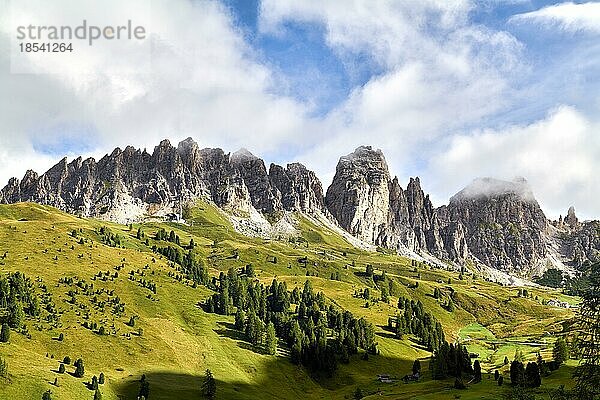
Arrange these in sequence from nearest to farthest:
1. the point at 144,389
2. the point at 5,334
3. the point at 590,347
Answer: the point at 590,347, the point at 144,389, the point at 5,334

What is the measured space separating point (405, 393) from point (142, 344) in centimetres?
8865

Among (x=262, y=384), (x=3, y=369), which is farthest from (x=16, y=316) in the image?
(x=262, y=384)

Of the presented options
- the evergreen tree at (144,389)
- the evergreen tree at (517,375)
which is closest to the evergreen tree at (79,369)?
the evergreen tree at (144,389)

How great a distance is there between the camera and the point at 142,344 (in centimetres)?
16775

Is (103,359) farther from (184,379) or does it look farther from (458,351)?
(458,351)

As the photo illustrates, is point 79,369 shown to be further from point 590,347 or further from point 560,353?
point 560,353

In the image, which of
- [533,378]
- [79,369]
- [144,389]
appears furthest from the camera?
[533,378]

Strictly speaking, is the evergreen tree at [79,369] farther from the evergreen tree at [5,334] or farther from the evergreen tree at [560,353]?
the evergreen tree at [560,353]

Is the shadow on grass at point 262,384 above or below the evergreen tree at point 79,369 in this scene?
below

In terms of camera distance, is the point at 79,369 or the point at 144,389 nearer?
the point at 144,389

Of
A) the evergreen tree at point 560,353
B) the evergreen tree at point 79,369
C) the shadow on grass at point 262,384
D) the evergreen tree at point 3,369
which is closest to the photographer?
the evergreen tree at point 3,369

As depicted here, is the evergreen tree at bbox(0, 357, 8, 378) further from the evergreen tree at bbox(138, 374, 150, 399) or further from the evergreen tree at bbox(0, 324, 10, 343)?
the evergreen tree at bbox(138, 374, 150, 399)

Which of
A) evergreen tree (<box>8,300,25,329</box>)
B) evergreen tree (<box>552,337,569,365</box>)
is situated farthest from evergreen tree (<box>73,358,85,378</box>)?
evergreen tree (<box>552,337,569,365</box>)

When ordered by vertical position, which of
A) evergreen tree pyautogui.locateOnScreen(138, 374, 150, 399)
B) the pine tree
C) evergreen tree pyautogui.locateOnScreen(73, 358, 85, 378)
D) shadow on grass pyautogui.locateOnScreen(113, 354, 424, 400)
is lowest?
shadow on grass pyautogui.locateOnScreen(113, 354, 424, 400)
